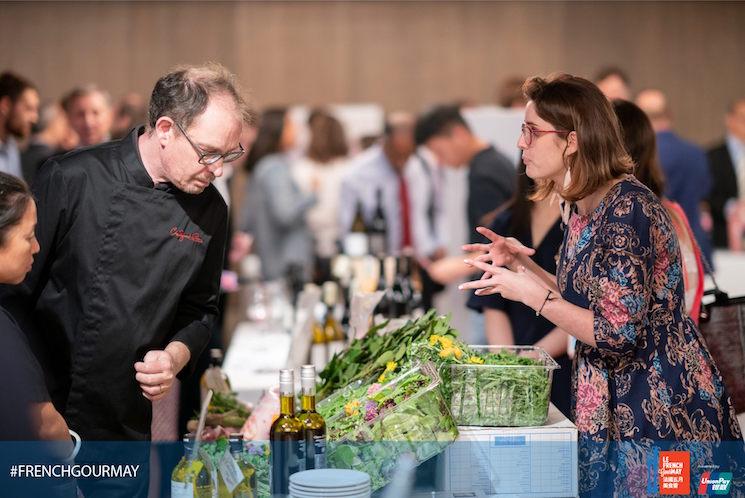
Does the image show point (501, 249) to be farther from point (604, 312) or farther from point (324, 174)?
point (324, 174)

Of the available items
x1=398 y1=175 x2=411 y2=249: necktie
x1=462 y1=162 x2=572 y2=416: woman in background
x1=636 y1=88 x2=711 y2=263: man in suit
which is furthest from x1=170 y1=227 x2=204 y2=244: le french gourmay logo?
x1=398 y1=175 x2=411 y2=249: necktie

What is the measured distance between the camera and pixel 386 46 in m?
10.7

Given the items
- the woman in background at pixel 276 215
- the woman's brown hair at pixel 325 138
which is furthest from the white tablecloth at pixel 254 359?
the woman's brown hair at pixel 325 138

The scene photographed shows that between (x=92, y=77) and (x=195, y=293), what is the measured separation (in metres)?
8.85

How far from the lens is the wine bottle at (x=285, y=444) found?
1.88 metres

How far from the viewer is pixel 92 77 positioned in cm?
1067

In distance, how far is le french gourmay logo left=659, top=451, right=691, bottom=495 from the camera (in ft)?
6.81

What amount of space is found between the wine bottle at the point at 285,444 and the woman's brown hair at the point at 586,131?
745 mm

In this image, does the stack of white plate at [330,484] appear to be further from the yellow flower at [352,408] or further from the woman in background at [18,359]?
the woman in background at [18,359]

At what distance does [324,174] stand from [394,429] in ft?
17.9

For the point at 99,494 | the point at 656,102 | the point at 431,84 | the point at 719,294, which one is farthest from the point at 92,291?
the point at 431,84

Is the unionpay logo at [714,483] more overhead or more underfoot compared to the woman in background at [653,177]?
more underfoot

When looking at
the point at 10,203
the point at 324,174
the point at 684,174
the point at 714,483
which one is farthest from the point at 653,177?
the point at 324,174

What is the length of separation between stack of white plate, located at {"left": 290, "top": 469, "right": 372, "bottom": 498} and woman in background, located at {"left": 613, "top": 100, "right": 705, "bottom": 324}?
4.23ft
